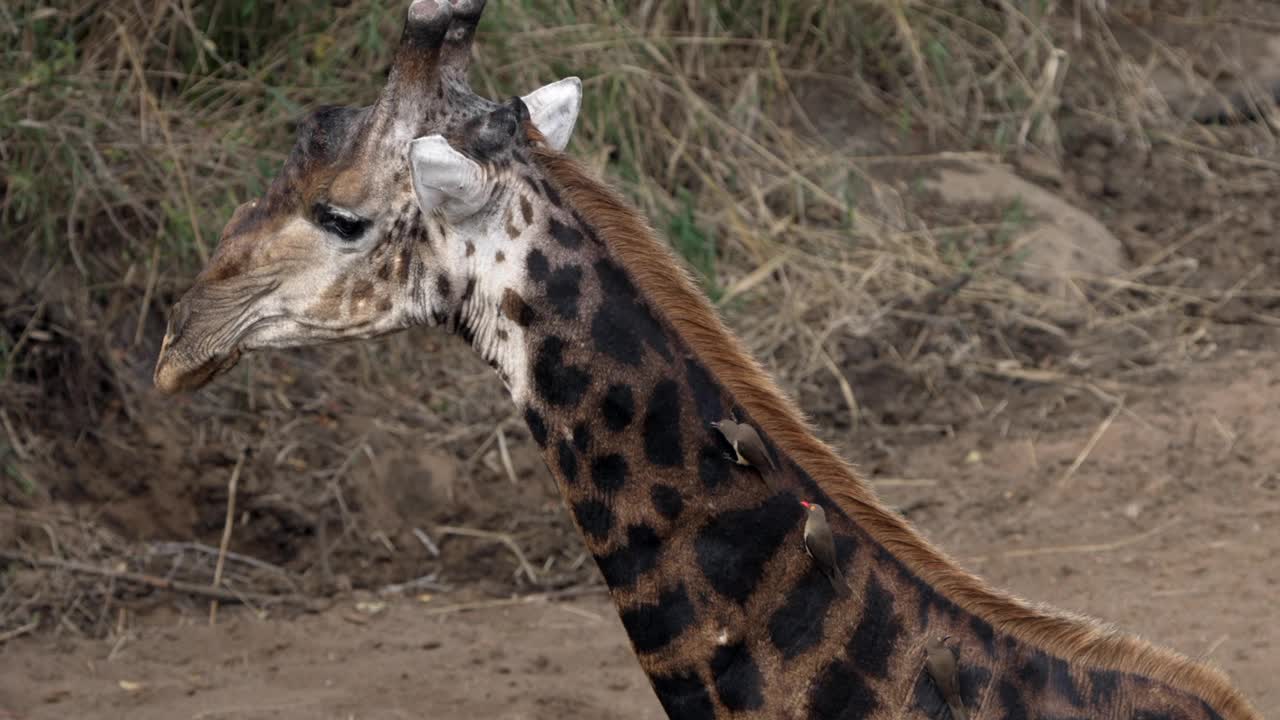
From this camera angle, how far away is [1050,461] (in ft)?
19.2

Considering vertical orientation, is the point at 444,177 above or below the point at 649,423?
above

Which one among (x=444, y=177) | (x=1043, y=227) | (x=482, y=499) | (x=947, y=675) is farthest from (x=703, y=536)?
(x=1043, y=227)

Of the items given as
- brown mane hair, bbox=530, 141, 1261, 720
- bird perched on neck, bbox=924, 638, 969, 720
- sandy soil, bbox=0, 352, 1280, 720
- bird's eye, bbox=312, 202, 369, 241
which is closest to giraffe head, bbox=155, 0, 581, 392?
bird's eye, bbox=312, 202, 369, 241

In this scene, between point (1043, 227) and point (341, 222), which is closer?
point (341, 222)

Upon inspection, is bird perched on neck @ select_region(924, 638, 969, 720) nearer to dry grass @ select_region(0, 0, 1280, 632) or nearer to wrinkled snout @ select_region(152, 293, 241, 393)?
wrinkled snout @ select_region(152, 293, 241, 393)

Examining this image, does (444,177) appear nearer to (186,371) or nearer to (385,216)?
(385,216)

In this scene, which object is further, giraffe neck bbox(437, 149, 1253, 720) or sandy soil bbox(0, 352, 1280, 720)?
sandy soil bbox(0, 352, 1280, 720)

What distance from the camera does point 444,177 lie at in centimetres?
261

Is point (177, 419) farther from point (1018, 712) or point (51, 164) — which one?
point (1018, 712)

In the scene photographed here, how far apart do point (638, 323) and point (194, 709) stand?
242 cm

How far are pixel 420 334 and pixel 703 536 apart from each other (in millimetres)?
3861

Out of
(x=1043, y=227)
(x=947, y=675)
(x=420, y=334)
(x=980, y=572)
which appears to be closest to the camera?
Result: (x=947, y=675)

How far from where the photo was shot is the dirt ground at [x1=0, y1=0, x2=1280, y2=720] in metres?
4.75

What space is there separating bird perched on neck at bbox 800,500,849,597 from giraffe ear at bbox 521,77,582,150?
0.85m
